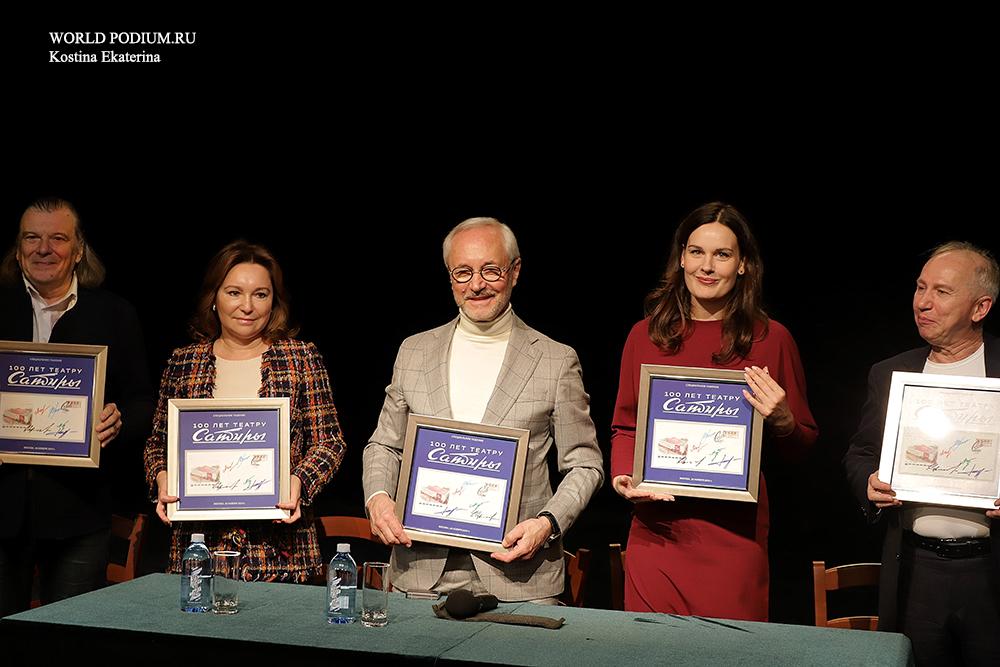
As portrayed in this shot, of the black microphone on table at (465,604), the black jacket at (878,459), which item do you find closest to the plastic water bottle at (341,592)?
the black microphone on table at (465,604)

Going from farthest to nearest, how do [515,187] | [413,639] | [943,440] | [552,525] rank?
[515,187] → [943,440] → [552,525] → [413,639]

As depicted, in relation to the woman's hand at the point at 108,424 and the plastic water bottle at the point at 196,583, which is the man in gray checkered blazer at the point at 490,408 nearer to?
the plastic water bottle at the point at 196,583

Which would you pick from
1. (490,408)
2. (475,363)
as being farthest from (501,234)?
(490,408)

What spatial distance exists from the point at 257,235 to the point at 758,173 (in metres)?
2.74

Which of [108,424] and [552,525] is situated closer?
[552,525]

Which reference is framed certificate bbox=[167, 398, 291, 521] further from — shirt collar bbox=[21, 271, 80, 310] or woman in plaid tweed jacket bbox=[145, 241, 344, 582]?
shirt collar bbox=[21, 271, 80, 310]

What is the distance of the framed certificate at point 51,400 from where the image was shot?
12.5 ft

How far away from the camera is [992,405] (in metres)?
3.34

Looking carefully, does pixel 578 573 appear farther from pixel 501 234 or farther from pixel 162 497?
pixel 162 497

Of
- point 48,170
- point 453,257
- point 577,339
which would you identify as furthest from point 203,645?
point 48,170

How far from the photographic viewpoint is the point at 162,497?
361cm

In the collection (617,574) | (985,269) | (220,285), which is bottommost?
(617,574)

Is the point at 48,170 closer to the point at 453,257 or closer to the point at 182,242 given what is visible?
the point at 182,242

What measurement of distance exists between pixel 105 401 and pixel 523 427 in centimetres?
164
